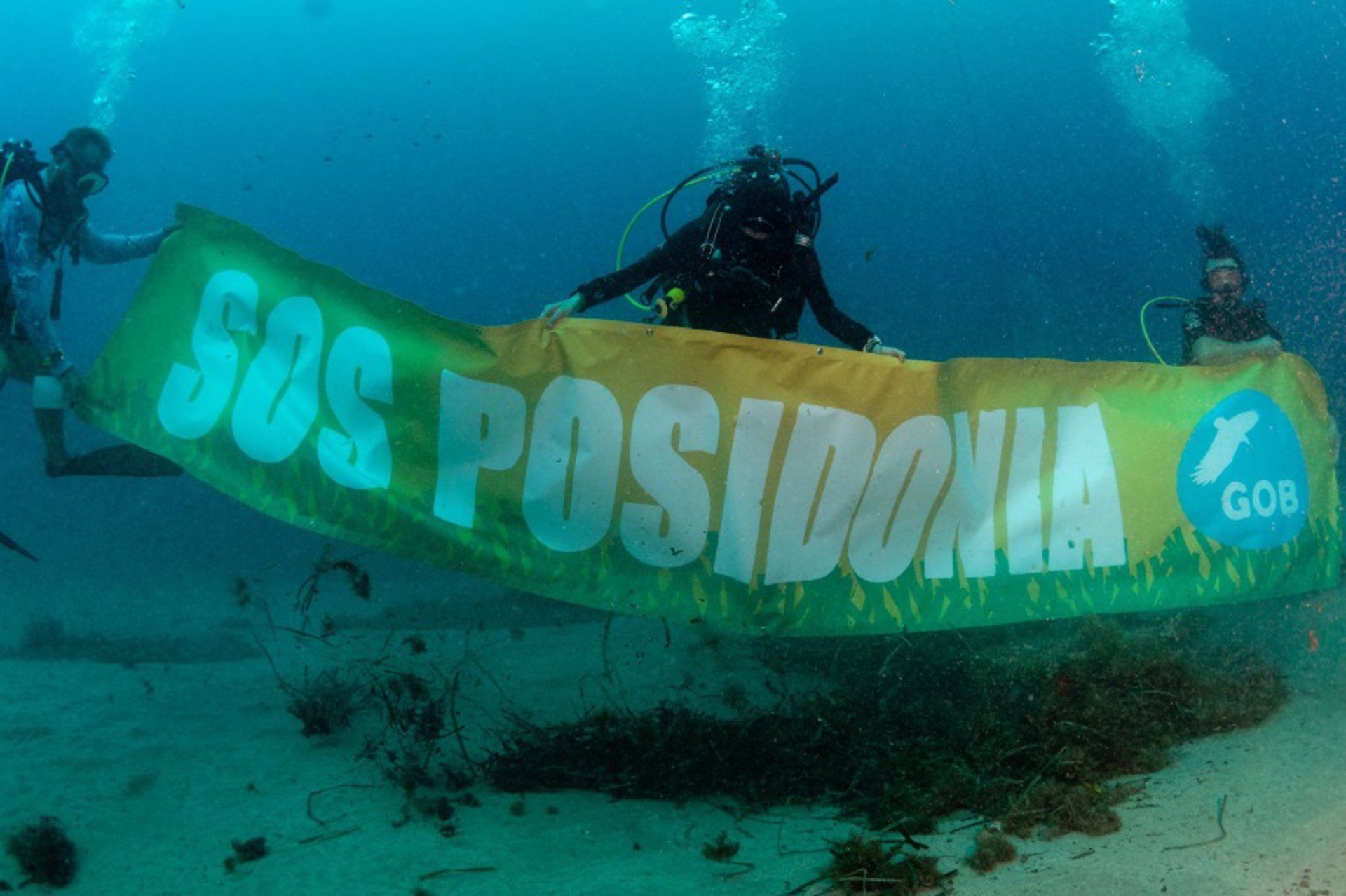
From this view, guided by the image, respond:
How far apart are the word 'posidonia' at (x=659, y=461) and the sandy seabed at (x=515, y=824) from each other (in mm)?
1266

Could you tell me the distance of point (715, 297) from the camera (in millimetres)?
5348

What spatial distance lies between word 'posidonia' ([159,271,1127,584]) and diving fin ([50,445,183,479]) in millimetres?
1271

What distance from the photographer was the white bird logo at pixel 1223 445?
504 centimetres

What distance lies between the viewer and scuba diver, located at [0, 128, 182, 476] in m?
Result: 5.72

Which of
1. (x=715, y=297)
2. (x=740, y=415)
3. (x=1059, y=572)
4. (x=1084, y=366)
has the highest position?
(x=715, y=297)

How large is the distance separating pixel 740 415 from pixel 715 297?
3.12ft

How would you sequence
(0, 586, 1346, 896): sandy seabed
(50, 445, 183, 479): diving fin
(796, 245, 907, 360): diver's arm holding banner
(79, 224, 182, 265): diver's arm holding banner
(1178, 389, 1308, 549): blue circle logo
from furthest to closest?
(79, 224, 182, 265): diver's arm holding banner < (50, 445, 183, 479): diving fin < (796, 245, 907, 360): diver's arm holding banner < (1178, 389, 1308, 549): blue circle logo < (0, 586, 1346, 896): sandy seabed

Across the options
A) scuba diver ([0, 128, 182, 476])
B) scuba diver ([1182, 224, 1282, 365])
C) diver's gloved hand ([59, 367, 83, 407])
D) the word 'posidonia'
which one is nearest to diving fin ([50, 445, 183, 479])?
scuba diver ([0, 128, 182, 476])

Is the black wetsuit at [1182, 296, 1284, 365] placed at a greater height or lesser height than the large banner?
greater

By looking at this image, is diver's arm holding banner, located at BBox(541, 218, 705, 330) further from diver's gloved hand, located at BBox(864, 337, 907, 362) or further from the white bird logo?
the white bird logo

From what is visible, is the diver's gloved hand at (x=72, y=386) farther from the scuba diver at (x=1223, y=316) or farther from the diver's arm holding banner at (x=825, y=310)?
the scuba diver at (x=1223, y=316)

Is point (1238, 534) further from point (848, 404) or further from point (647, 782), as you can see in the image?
point (647, 782)

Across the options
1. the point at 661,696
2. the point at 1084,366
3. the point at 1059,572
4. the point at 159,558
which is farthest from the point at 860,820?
the point at 159,558

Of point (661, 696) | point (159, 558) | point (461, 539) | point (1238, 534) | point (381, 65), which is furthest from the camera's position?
point (381, 65)
